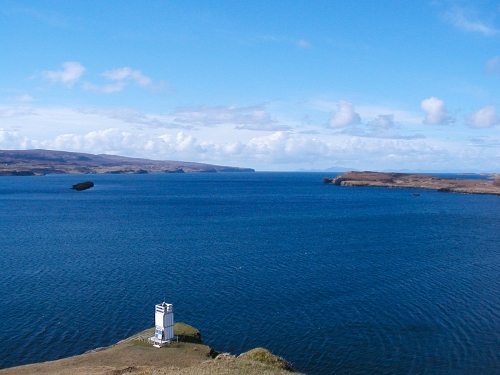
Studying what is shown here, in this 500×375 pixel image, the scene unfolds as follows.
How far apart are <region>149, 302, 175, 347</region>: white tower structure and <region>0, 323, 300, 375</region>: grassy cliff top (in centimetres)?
41

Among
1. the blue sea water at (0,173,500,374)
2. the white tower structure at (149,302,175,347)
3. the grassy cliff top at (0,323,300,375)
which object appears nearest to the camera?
the grassy cliff top at (0,323,300,375)

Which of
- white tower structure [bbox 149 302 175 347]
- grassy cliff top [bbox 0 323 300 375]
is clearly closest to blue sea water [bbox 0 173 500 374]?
grassy cliff top [bbox 0 323 300 375]

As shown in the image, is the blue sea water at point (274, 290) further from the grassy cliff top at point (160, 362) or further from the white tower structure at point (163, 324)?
the white tower structure at point (163, 324)

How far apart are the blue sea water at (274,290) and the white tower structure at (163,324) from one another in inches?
159

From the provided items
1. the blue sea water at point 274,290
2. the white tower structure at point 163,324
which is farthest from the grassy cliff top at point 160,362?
the blue sea water at point 274,290

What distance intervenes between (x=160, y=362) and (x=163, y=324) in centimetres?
304

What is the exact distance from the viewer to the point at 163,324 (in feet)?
91.7

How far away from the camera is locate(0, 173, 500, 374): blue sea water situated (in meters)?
30.6

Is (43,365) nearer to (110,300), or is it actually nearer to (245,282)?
(110,300)

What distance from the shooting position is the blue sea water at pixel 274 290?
1205 inches

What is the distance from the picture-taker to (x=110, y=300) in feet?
129

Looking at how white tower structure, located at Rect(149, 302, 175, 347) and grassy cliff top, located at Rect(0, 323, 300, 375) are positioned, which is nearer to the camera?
grassy cliff top, located at Rect(0, 323, 300, 375)

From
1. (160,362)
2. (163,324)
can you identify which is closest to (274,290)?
(163,324)

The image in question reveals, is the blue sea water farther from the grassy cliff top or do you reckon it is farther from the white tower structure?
the white tower structure
